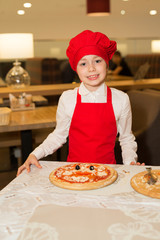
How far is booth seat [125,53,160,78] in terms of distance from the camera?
4.53m

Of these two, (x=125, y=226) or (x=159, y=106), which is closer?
(x=125, y=226)

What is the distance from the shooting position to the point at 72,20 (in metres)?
4.13

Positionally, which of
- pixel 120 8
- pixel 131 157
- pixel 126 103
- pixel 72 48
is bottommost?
pixel 131 157

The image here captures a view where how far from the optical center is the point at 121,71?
4598 mm

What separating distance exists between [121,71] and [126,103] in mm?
3084

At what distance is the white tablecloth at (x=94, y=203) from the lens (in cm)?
79

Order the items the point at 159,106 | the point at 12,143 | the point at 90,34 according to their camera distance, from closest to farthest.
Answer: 1. the point at 90,34
2. the point at 159,106
3. the point at 12,143

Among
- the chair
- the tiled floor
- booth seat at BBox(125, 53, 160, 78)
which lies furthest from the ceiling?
the chair

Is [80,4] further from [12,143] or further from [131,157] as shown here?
[131,157]

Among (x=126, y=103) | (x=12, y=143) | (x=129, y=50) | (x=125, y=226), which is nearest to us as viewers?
(x=125, y=226)

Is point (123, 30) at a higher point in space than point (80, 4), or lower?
lower

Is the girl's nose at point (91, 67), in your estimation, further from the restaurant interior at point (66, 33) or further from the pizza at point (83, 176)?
the restaurant interior at point (66, 33)

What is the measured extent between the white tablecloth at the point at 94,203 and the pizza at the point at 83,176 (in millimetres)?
19

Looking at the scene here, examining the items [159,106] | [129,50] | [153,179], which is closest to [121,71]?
[129,50]
